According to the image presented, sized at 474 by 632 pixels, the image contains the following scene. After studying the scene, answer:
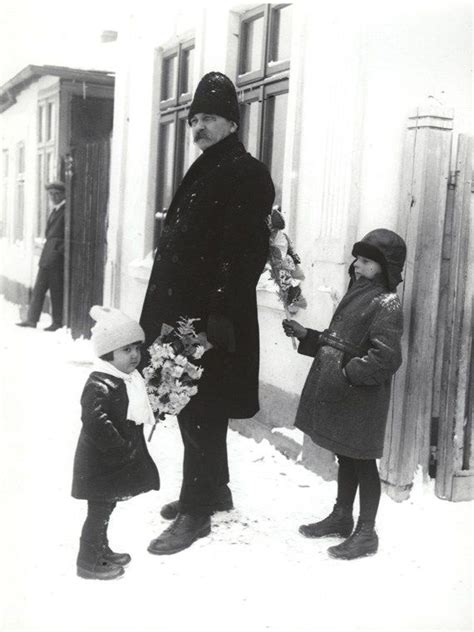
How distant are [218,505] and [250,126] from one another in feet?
9.34

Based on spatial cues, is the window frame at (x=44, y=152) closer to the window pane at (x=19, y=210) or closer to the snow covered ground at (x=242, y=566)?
the window pane at (x=19, y=210)

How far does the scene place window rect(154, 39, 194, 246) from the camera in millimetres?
6727

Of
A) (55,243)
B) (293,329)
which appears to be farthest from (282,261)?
(55,243)

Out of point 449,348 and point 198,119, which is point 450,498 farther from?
point 198,119

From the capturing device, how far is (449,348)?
3793mm

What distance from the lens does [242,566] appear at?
124 inches

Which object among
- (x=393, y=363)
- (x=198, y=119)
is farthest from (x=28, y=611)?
(x=198, y=119)

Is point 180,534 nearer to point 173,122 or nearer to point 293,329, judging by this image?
point 293,329

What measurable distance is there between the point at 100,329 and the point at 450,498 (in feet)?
6.81

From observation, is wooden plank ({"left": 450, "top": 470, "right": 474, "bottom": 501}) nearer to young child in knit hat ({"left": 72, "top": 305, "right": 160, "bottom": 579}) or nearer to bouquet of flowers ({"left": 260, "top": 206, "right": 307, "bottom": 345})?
bouquet of flowers ({"left": 260, "top": 206, "right": 307, "bottom": 345})

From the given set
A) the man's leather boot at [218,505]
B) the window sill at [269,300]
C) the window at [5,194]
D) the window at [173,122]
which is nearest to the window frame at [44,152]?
the window at [5,194]

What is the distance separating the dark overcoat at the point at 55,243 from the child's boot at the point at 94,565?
7.32 meters

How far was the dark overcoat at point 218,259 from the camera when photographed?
122 inches

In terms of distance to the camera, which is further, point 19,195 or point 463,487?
point 19,195
